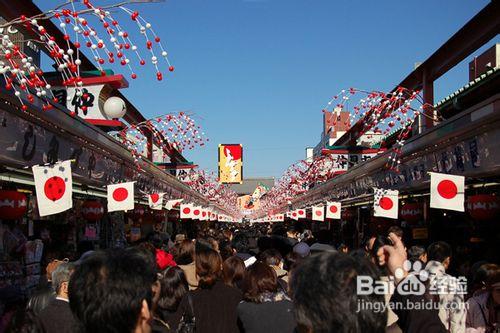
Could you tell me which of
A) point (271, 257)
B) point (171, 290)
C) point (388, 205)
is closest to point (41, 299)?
point (171, 290)

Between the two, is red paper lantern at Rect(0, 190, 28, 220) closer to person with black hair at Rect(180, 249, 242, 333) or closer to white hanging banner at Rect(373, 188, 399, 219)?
person with black hair at Rect(180, 249, 242, 333)

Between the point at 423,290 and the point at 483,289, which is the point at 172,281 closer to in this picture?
the point at 423,290

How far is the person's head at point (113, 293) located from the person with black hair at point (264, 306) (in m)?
2.14

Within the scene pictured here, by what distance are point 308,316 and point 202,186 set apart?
3459 cm

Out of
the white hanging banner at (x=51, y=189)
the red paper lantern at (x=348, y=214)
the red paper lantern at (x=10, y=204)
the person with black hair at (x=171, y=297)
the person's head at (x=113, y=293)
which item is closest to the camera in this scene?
the person's head at (x=113, y=293)

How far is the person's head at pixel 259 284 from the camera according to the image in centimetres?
485

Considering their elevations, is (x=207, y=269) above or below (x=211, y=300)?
above

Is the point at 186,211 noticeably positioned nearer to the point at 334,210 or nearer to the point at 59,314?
the point at 334,210

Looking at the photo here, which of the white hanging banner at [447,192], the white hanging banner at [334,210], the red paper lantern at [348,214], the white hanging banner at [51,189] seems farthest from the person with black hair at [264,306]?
the red paper lantern at [348,214]

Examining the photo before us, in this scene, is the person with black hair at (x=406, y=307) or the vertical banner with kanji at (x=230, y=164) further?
the vertical banner with kanji at (x=230, y=164)

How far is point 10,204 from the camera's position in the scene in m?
7.63

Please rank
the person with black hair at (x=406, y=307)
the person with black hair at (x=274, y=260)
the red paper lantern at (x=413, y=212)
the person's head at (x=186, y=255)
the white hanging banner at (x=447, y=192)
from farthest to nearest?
the red paper lantern at (x=413, y=212)
the white hanging banner at (x=447, y=192)
the person's head at (x=186, y=255)
the person with black hair at (x=274, y=260)
the person with black hair at (x=406, y=307)

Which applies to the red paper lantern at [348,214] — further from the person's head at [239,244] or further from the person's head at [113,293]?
the person's head at [113,293]

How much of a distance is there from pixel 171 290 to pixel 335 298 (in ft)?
10.0
